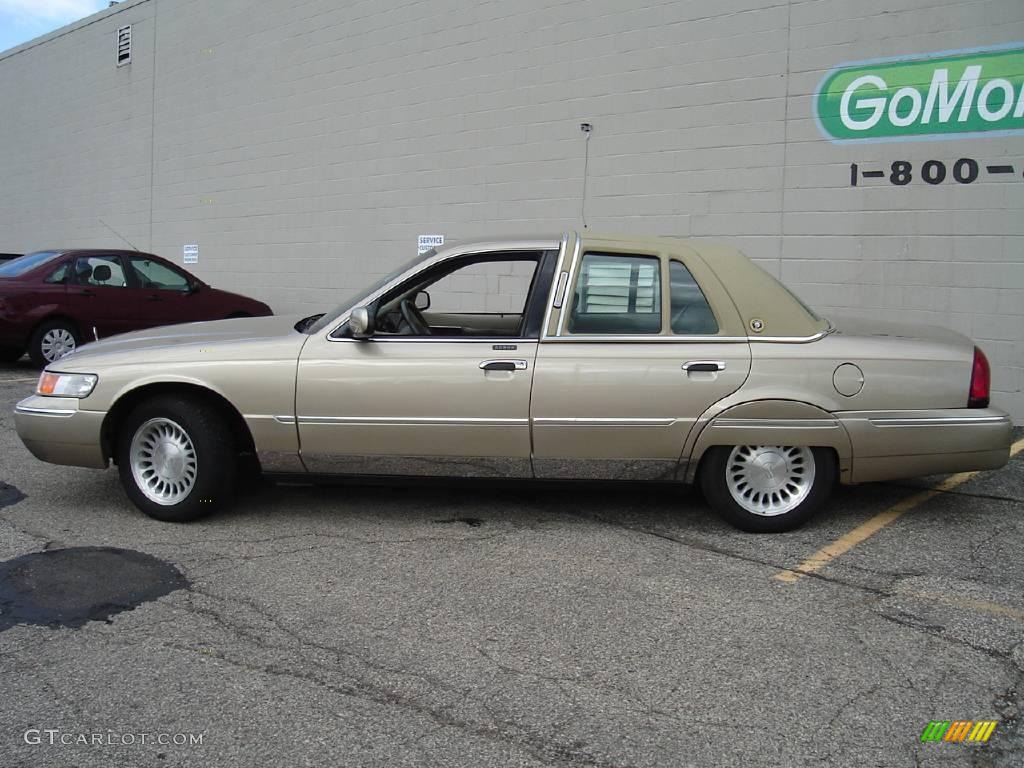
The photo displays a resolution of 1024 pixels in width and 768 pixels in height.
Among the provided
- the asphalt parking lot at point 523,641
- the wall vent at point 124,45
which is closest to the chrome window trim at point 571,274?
the asphalt parking lot at point 523,641

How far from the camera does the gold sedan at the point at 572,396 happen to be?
4828mm

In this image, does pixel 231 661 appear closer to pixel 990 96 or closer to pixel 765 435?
pixel 765 435

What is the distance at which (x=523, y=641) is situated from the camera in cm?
367

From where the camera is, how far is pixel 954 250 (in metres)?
7.98

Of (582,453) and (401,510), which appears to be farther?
(401,510)

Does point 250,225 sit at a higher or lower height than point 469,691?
higher

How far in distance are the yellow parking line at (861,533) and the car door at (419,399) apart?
151cm

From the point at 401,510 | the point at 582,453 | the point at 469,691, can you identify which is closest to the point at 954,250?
the point at 582,453

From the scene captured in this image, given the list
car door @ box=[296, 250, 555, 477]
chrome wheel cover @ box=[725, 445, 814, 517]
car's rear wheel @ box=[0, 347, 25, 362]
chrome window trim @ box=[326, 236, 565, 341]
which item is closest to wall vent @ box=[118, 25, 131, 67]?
car's rear wheel @ box=[0, 347, 25, 362]

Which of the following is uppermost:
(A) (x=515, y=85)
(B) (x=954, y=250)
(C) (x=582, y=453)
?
(A) (x=515, y=85)

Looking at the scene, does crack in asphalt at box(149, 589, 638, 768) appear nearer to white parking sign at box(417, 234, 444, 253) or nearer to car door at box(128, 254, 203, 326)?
white parking sign at box(417, 234, 444, 253)

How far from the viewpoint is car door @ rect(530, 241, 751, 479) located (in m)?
4.84

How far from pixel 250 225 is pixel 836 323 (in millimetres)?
11280

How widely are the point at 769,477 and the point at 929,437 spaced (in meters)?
0.86
